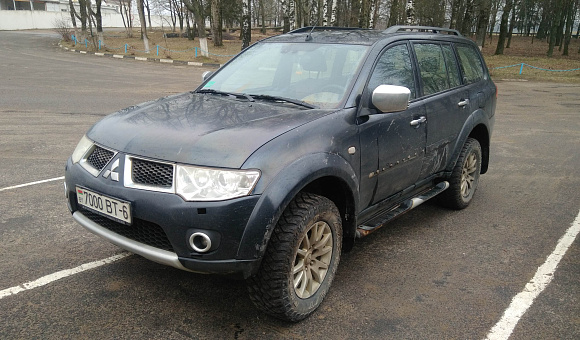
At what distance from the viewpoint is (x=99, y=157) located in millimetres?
2912

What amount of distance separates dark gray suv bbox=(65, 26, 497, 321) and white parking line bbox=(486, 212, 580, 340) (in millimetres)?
1063

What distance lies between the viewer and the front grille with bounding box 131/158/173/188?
2.57 m

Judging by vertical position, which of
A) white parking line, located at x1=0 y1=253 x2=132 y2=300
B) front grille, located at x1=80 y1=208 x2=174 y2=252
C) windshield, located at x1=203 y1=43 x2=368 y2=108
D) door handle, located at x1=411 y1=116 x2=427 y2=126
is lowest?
white parking line, located at x1=0 y1=253 x2=132 y2=300

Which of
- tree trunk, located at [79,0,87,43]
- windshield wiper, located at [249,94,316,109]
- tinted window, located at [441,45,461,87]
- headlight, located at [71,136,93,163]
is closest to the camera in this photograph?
headlight, located at [71,136,93,163]

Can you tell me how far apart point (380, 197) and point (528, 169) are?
4.14 m

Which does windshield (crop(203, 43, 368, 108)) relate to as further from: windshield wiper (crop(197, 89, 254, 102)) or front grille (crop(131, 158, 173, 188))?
front grille (crop(131, 158, 173, 188))

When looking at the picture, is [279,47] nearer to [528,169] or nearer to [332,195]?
[332,195]

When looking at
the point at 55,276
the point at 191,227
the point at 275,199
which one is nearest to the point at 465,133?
the point at 275,199

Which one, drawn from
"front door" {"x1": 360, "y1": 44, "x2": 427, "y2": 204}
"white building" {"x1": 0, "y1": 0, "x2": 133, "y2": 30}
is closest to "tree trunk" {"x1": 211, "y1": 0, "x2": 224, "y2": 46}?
"front door" {"x1": 360, "y1": 44, "x2": 427, "y2": 204}

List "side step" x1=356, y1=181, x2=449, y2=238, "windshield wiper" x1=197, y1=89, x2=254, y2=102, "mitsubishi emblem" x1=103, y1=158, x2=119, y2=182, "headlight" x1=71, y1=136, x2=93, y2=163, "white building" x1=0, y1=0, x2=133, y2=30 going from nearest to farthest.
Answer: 1. "mitsubishi emblem" x1=103, y1=158, x2=119, y2=182
2. "headlight" x1=71, y1=136, x2=93, y2=163
3. "side step" x1=356, y1=181, x2=449, y2=238
4. "windshield wiper" x1=197, y1=89, x2=254, y2=102
5. "white building" x1=0, y1=0, x2=133, y2=30

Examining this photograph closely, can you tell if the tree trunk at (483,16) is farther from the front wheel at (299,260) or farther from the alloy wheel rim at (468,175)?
the front wheel at (299,260)

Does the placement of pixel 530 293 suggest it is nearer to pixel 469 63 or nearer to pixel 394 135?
pixel 394 135

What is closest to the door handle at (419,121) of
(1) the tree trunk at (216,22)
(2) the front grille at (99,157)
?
(2) the front grille at (99,157)

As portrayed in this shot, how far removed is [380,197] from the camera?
3.61 meters
